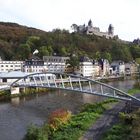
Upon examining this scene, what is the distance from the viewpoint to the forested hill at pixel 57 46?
70.4 m

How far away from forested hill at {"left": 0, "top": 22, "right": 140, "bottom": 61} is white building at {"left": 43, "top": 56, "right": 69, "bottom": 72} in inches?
159

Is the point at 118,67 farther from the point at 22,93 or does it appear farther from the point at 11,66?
the point at 22,93

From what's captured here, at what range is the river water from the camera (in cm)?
2344

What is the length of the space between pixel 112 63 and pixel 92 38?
68.6ft

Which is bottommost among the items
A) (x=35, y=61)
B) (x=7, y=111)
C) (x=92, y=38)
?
(x=7, y=111)

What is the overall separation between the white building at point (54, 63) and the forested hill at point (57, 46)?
4041 millimetres

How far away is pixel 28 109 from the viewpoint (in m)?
31.7

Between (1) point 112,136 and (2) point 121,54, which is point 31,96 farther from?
(2) point 121,54

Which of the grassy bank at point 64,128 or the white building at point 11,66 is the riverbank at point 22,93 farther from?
the white building at point 11,66

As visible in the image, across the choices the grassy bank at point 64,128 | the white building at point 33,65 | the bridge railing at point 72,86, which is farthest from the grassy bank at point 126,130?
the white building at point 33,65

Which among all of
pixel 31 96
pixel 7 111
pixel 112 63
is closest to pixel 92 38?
pixel 112 63

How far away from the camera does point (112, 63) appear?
82500 mm

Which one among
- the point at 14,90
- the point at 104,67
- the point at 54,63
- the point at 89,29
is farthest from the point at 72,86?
the point at 89,29

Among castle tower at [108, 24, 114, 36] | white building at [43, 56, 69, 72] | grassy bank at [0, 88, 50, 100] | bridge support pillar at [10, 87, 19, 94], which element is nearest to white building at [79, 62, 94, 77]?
white building at [43, 56, 69, 72]
